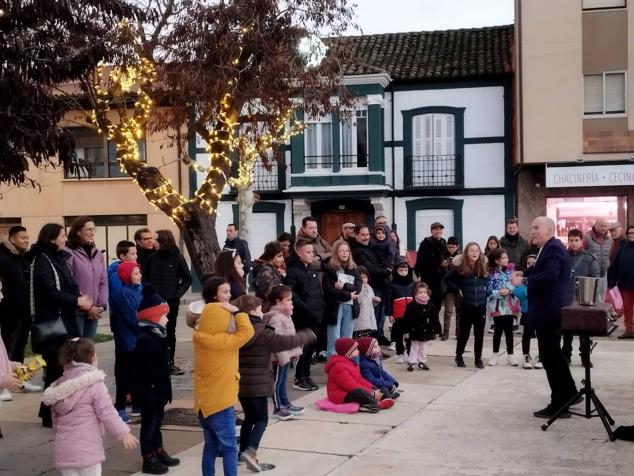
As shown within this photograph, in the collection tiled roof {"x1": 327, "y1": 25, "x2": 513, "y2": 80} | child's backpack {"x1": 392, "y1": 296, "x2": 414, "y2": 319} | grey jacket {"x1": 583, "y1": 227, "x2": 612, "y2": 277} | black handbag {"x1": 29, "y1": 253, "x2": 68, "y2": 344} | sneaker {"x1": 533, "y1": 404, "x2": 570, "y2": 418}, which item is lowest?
sneaker {"x1": 533, "y1": 404, "x2": 570, "y2": 418}

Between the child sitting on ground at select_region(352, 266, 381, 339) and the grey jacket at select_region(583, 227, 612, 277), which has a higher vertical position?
the grey jacket at select_region(583, 227, 612, 277)

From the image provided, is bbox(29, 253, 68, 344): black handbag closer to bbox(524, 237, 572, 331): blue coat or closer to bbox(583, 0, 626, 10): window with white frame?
bbox(524, 237, 572, 331): blue coat

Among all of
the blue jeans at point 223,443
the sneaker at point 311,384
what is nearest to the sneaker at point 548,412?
the sneaker at point 311,384

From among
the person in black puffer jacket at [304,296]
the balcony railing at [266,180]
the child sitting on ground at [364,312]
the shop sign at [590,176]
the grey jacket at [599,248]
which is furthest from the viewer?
the balcony railing at [266,180]

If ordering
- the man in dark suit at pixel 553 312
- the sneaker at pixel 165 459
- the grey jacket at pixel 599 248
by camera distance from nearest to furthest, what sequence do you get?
the sneaker at pixel 165 459
the man in dark suit at pixel 553 312
the grey jacket at pixel 599 248

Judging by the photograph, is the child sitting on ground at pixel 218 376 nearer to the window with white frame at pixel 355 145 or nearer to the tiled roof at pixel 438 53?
the tiled roof at pixel 438 53

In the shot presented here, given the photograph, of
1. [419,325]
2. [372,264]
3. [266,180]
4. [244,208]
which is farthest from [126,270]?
[266,180]

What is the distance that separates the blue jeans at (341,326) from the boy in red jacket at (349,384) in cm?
185

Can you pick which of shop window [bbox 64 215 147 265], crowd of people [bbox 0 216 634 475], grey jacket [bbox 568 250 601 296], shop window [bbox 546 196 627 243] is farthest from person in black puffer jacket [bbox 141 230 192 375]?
shop window [bbox 64 215 147 265]

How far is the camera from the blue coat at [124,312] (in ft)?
25.8

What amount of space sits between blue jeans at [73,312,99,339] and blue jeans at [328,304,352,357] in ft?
10.0

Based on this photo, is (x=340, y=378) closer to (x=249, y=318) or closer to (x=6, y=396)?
(x=249, y=318)

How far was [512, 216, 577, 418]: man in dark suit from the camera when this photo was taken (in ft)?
25.7

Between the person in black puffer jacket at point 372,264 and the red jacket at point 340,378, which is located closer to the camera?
the red jacket at point 340,378
